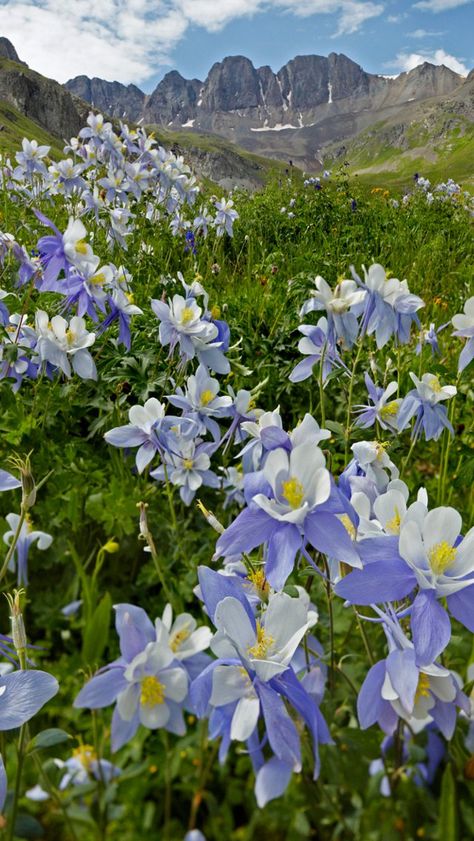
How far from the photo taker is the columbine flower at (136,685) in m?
0.87

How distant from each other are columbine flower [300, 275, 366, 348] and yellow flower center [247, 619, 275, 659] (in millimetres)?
1339

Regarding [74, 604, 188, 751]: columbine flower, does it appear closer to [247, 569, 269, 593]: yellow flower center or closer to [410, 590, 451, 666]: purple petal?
[247, 569, 269, 593]: yellow flower center

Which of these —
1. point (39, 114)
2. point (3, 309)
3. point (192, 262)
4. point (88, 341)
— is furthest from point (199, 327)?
point (39, 114)

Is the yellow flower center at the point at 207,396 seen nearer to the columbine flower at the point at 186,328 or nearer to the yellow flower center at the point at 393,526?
the columbine flower at the point at 186,328

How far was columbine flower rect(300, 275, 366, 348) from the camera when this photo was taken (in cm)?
200

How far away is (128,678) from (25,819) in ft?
0.93

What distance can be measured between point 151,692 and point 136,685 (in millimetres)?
27

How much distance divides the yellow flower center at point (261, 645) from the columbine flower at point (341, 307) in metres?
1.34

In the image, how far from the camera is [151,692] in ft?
2.96

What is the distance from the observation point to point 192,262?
18.2ft

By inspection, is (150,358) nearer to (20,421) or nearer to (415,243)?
(20,421)

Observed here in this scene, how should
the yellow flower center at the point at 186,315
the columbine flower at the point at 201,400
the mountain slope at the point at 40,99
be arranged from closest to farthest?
the columbine flower at the point at 201,400
the yellow flower center at the point at 186,315
the mountain slope at the point at 40,99

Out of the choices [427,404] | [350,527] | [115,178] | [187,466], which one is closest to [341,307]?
[427,404]

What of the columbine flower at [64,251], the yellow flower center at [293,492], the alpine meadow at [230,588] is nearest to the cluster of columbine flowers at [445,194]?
the alpine meadow at [230,588]
